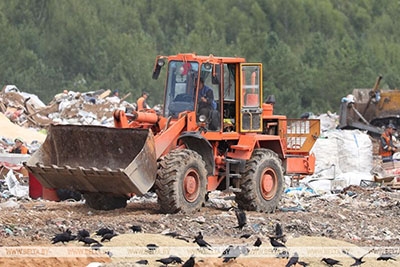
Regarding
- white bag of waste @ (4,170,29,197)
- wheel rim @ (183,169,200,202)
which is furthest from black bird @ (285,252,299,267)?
white bag of waste @ (4,170,29,197)

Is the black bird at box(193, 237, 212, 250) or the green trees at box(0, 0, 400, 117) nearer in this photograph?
the black bird at box(193, 237, 212, 250)

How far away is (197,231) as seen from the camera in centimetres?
1444

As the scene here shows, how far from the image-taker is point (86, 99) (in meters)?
37.8

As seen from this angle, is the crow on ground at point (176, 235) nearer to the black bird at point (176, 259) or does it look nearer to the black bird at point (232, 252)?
the black bird at point (232, 252)

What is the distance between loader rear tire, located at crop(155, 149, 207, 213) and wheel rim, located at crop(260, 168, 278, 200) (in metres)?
1.35

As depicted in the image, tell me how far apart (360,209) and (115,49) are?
4361 cm

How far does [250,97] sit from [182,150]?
6.15ft

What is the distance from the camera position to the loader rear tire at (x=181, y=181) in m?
15.3

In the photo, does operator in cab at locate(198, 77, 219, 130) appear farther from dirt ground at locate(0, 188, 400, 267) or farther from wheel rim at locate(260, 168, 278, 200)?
dirt ground at locate(0, 188, 400, 267)

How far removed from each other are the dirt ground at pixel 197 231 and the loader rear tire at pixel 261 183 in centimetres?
32

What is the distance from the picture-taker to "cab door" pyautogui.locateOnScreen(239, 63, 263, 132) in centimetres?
1689

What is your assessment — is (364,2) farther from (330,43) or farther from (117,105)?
(117,105)

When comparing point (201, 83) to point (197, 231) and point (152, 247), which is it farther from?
point (152, 247)

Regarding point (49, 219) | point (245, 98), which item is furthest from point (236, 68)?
point (49, 219)
